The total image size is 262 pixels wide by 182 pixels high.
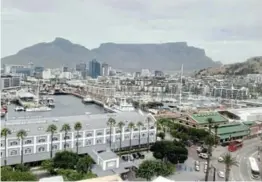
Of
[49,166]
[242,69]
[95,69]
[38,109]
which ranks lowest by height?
[38,109]

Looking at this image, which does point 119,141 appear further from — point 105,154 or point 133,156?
point 105,154

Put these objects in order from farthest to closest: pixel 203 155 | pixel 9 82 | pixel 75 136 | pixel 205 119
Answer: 1. pixel 9 82
2. pixel 205 119
3. pixel 203 155
4. pixel 75 136

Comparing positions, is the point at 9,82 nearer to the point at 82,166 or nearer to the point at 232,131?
the point at 232,131

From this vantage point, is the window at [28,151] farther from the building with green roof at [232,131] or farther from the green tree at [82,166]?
the building with green roof at [232,131]

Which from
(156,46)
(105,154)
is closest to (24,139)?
(105,154)

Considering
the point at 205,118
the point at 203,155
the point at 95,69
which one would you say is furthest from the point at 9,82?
the point at 95,69

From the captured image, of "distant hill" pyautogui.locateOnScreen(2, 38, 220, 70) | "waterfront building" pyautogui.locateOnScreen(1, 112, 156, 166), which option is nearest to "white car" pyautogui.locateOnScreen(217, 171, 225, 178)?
"waterfront building" pyautogui.locateOnScreen(1, 112, 156, 166)

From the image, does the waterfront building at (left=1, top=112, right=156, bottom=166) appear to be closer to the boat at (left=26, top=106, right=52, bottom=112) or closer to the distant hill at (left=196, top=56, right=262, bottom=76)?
the boat at (left=26, top=106, right=52, bottom=112)
